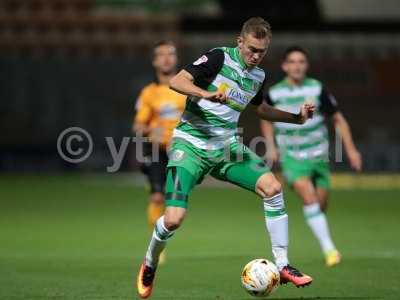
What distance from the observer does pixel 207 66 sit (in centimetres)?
756

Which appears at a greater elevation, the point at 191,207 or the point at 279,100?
the point at 279,100

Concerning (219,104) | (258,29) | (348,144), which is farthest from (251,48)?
(348,144)

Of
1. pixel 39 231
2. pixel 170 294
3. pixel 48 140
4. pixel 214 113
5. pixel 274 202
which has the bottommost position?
pixel 48 140

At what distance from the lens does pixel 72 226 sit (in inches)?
559

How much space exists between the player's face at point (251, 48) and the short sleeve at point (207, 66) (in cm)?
18

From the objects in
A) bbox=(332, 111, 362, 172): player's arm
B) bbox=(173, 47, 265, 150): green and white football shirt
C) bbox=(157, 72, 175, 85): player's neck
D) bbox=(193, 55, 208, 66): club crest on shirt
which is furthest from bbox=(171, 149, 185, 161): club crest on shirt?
bbox=(332, 111, 362, 172): player's arm

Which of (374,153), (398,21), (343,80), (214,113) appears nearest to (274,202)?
(214,113)

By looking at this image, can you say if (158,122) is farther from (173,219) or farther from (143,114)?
(173,219)

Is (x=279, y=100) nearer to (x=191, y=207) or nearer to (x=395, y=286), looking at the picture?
(x=395, y=286)

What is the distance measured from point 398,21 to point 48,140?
1031cm

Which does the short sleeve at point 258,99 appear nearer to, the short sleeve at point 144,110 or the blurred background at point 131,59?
the short sleeve at point 144,110

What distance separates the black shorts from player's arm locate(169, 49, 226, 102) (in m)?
3.16

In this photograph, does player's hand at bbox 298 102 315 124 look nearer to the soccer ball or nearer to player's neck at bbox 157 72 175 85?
the soccer ball

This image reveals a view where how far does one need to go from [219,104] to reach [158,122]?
314cm
